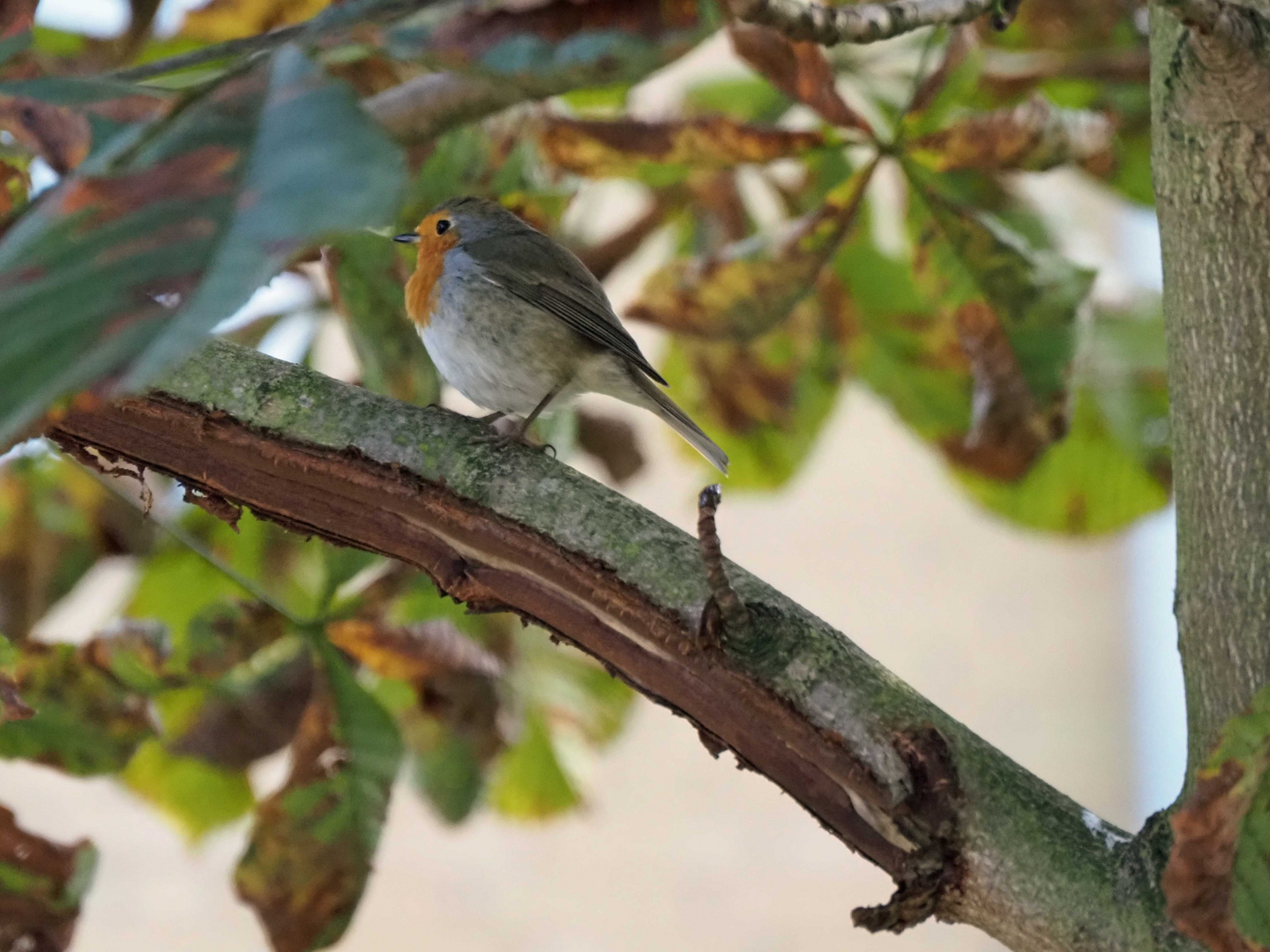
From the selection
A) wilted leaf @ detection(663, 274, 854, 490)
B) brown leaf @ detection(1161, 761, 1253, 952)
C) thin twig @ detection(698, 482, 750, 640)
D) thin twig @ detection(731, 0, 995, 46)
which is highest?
wilted leaf @ detection(663, 274, 854, 490)

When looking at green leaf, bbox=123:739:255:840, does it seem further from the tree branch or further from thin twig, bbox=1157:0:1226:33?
thin twig, bbox=1157:0:1226:33

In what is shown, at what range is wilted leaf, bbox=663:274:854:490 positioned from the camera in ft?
6.40

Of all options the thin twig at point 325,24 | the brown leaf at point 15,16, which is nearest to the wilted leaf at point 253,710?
the brown leaf at point 15,16

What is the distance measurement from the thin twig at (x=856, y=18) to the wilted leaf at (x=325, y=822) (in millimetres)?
904

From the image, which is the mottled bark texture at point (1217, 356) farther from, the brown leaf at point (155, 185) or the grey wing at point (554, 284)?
the grey wing at point (554, 284)

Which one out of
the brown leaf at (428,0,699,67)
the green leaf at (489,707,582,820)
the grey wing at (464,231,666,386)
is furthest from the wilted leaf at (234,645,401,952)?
the brown leaf at (428,0,699,67)

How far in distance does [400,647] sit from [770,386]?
2.51ft

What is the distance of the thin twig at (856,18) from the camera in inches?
32.0

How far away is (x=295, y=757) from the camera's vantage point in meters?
1.47

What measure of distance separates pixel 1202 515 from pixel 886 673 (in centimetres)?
26

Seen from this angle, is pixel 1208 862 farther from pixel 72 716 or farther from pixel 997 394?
pixel 72 716

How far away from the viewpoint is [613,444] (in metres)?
1.93

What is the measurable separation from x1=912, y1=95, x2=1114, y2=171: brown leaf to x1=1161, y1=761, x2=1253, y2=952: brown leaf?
97 centimetres

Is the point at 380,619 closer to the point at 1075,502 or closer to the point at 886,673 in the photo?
the point at 886,673
